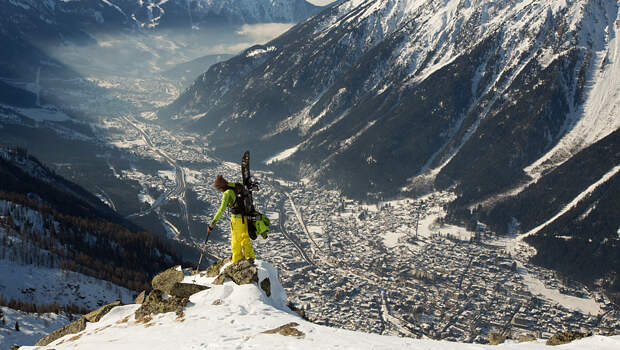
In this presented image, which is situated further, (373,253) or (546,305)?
(373,253)

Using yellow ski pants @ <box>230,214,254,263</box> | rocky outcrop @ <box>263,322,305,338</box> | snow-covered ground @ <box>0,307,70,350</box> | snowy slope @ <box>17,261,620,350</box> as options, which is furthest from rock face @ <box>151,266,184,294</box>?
snow-covered ground @ <box>0,307,70,350</box>

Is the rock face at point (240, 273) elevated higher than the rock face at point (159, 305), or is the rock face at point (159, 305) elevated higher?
the rock face at point (240, 273)

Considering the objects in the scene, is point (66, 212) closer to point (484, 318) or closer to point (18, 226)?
point (18, 226)

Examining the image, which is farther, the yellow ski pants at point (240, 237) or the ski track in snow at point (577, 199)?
the ski track in snow at point (577, 199)

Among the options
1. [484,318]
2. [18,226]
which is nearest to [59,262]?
[18,226]

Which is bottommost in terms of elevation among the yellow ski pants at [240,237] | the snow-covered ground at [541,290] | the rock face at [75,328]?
the snow-covered ground at [541,290]

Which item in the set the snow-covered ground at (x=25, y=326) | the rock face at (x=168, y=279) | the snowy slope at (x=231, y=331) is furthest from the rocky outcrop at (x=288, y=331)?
the snow-covered ground at (x=25, y=326)

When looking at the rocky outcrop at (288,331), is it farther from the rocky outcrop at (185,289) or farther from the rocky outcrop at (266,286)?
the rocky outcrop at (185,289)

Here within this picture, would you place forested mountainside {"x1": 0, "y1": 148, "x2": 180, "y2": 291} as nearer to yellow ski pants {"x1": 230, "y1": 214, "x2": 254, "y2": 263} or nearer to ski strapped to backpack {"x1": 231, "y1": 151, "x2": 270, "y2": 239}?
yellow ski pants {"x1": 230, "y1": 214, "x2": 254, "y2": 263}
